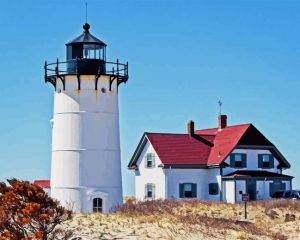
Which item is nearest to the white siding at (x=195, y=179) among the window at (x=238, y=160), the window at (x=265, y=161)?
the window at (x=238, y=160)

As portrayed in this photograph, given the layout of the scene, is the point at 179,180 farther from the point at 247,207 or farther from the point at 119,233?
the point at 119,233

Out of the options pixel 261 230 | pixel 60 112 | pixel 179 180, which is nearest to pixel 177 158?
pixel 179 180

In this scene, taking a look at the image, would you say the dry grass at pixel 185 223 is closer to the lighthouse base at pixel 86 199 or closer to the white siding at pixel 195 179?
the lighthouse base at pixel 86 199

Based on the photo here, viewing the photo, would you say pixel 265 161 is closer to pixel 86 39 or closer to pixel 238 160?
pixel 238 160

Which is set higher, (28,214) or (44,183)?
(44,183)

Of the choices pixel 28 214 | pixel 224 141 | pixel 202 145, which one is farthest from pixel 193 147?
pixel 28 214

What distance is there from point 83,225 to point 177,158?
17.9 metres

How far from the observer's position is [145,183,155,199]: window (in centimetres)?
4999

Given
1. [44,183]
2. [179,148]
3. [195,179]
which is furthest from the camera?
[179,148]

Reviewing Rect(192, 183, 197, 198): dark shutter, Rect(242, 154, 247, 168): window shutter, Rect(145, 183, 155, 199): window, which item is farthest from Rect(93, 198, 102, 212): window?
Rect(242, 154, 247, 168): window shutter

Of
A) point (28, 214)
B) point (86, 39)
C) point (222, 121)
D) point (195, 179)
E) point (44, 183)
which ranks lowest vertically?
point (28, 214)

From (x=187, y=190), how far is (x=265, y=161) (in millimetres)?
5448

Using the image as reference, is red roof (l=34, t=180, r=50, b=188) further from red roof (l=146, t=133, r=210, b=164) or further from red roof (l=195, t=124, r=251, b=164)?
red roof (l=195, t=124, r=251, b=164)

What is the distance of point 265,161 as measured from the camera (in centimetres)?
5097
